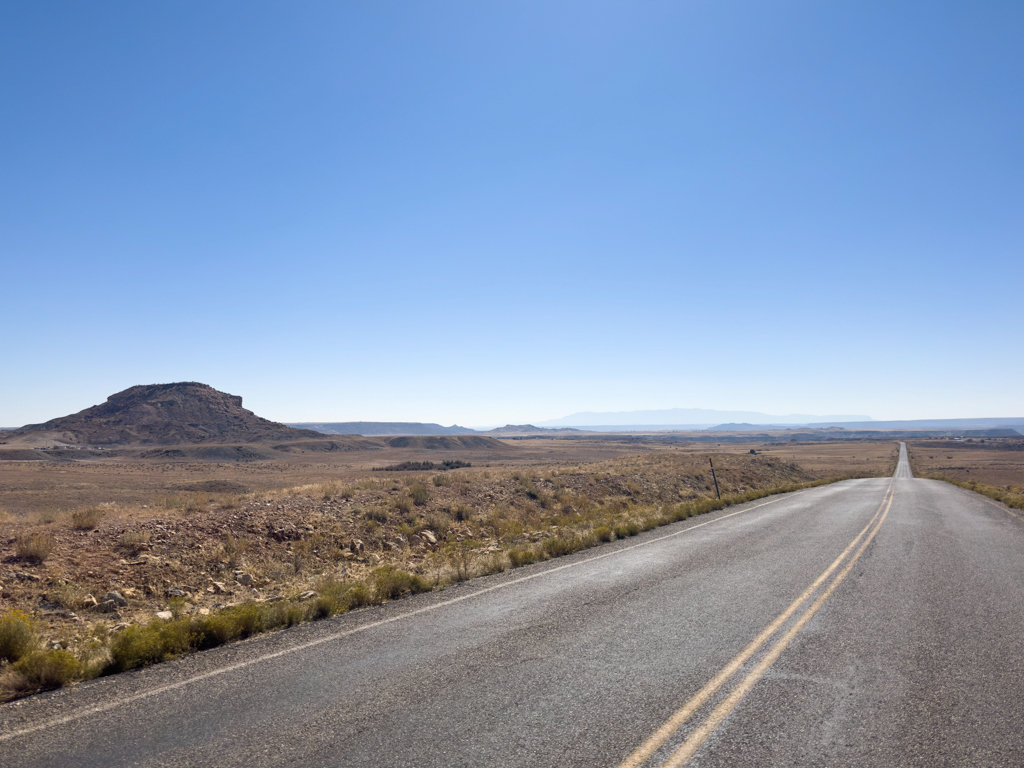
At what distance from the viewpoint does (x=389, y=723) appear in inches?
192

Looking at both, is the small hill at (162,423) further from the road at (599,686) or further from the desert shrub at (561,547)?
the road at (599,686)

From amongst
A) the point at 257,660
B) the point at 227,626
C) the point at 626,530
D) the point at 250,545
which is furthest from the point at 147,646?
the point at 626,530

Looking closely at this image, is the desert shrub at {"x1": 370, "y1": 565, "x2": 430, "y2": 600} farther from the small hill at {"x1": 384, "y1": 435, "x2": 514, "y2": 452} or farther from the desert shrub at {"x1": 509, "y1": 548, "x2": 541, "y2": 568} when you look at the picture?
the small hill at {"x1": 384, "y1": 435, "x2": 514, "y2": 452}

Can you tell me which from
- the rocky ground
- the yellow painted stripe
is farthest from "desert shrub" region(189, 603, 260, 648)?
the yellow painted stripe

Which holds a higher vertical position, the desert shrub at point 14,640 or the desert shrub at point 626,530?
the desert shrub at point 14,640

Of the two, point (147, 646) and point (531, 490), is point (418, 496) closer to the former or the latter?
point (531, 490)

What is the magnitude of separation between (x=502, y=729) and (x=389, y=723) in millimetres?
996

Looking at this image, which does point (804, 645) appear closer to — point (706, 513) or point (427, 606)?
point (427, 606)

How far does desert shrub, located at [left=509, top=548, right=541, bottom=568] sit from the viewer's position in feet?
41.4

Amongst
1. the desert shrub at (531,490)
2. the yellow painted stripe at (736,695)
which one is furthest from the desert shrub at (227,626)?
the desert shrub at (531,490)

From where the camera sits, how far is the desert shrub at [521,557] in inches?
496

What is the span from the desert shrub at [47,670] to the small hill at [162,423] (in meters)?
128

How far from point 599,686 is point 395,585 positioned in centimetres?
534

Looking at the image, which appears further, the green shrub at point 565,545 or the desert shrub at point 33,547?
the green shrub at point 565,545
